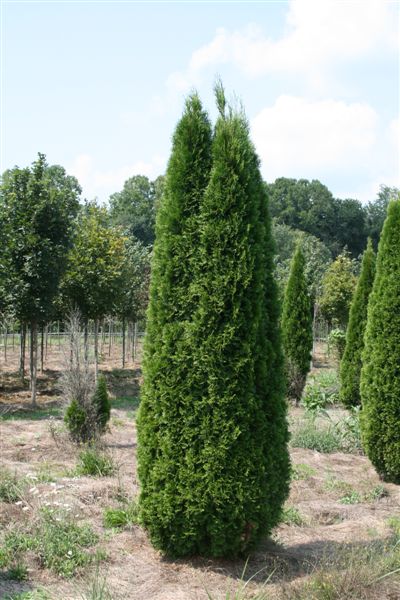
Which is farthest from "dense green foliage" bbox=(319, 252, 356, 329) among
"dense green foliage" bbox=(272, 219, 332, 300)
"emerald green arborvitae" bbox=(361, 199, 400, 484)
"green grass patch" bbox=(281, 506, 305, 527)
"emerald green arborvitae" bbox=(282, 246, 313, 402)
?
"green grass patch" bbox=(281, 506, 305, 527)

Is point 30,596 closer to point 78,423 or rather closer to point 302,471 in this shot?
point 302,471

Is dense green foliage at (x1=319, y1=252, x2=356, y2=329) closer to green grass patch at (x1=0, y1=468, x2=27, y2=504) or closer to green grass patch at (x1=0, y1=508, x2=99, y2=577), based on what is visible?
green grass patch at (x1=0, y1=468, x2=27, y2=504)

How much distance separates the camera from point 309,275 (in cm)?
3431

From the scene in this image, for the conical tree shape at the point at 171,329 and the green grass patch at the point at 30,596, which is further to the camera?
the conical tree shape at the point at 171,329

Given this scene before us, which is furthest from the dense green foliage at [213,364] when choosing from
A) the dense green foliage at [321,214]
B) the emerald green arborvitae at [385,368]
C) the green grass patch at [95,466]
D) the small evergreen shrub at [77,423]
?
the dense green foliage at [321,214]

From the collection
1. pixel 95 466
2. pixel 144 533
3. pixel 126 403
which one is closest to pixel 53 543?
pixel 144 533

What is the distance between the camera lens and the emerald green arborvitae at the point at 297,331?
614 inches

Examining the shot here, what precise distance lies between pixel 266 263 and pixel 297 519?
2709mm

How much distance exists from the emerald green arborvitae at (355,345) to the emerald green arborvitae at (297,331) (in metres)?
1.78

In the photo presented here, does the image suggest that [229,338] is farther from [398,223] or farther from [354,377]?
[354,377]

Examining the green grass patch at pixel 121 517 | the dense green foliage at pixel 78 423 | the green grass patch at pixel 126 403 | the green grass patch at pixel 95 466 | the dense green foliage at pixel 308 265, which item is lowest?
the green grass patch at pixel 126 403

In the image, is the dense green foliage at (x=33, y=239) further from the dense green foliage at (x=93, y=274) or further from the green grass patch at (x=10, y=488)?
the green grass patch at (x=10, y=488)

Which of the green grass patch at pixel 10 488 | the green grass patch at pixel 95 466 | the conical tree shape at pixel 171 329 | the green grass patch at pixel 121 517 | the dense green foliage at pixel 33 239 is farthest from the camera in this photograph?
the dense green foliage at pixel 33 239

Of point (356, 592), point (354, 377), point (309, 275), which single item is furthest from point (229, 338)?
point (309, 275)
